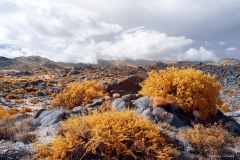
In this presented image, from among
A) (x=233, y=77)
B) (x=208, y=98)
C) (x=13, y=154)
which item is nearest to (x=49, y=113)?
(x=13, y=154)

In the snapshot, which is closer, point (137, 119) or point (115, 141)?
point (115, 141)

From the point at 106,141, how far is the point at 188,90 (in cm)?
755

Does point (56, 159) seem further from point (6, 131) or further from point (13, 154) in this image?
point (6, 131)

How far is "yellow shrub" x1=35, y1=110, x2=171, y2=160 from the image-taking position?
6230 millimetres

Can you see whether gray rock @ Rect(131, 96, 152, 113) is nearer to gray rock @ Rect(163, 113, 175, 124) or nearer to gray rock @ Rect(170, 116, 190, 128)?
gray rock @ Rect(163, 113, 175, 124)

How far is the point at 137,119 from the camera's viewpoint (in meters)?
7.62

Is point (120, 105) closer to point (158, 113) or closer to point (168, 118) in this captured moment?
point (158, 113)

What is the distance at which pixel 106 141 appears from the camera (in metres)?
6.47

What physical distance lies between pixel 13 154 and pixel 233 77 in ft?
124

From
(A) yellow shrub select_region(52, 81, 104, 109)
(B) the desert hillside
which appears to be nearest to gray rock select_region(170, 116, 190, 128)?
(B) the desert hillside

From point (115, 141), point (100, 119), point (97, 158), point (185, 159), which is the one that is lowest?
point (185, 159)

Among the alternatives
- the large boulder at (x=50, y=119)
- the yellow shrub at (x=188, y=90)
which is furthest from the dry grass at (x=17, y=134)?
the yellow shrub at (x=188, y=90)

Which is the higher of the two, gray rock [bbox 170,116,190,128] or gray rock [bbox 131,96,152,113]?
gray rock [bbox 131,96,152,113]

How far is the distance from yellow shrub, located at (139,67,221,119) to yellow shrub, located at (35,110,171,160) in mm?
5632
